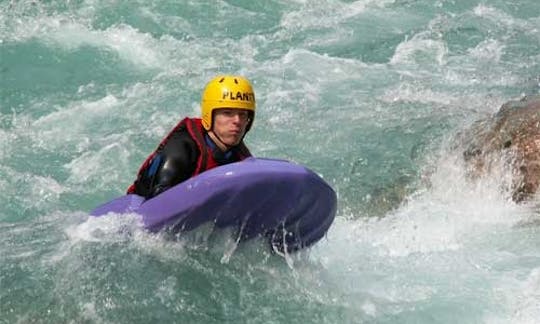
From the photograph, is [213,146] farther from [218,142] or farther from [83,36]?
[83,36]

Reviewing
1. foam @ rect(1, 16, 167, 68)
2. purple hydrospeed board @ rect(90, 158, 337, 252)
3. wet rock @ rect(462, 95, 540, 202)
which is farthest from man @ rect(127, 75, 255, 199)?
foam @ rect(1, 16, 167, 68)

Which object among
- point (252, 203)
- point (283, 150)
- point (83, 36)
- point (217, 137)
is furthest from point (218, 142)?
point (83, 36)

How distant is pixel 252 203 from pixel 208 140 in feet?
2.14

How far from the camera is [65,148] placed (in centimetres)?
934

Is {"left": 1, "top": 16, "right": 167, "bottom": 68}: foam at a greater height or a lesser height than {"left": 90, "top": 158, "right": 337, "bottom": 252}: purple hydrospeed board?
lesser

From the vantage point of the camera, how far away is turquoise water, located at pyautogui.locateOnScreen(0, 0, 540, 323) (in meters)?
5.30

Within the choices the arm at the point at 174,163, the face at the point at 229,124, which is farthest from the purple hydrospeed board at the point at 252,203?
the face at the point at 229,124

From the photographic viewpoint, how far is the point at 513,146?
306 inches

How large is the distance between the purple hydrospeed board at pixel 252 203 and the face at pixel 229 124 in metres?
0.48

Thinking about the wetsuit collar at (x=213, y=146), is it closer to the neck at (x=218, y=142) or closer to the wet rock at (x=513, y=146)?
the neck at (x=218, y=142)

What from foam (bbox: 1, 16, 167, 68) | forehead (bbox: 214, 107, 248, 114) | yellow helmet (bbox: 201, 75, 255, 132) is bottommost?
foam (bbox: 1, 16, 167, 68)

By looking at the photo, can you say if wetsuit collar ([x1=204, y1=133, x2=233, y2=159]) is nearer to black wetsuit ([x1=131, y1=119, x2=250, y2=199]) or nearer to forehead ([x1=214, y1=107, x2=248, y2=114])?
black wetsuit ([x1=131, y1=119, x2=250, y2=199])

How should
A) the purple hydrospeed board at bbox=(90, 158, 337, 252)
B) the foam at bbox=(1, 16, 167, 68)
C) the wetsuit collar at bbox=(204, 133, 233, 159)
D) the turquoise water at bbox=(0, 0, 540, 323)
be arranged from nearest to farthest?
the purple hydrospeed board at bbox=(90, 158, 337, 252) → the turquoise water at bbox=(0, 0, 540, 323) → the wetsuit collar at bbox=(204, 133, 233, 159) → the foam at bbox=(1, 16, 167, 68)

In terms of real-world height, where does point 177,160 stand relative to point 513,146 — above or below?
above
